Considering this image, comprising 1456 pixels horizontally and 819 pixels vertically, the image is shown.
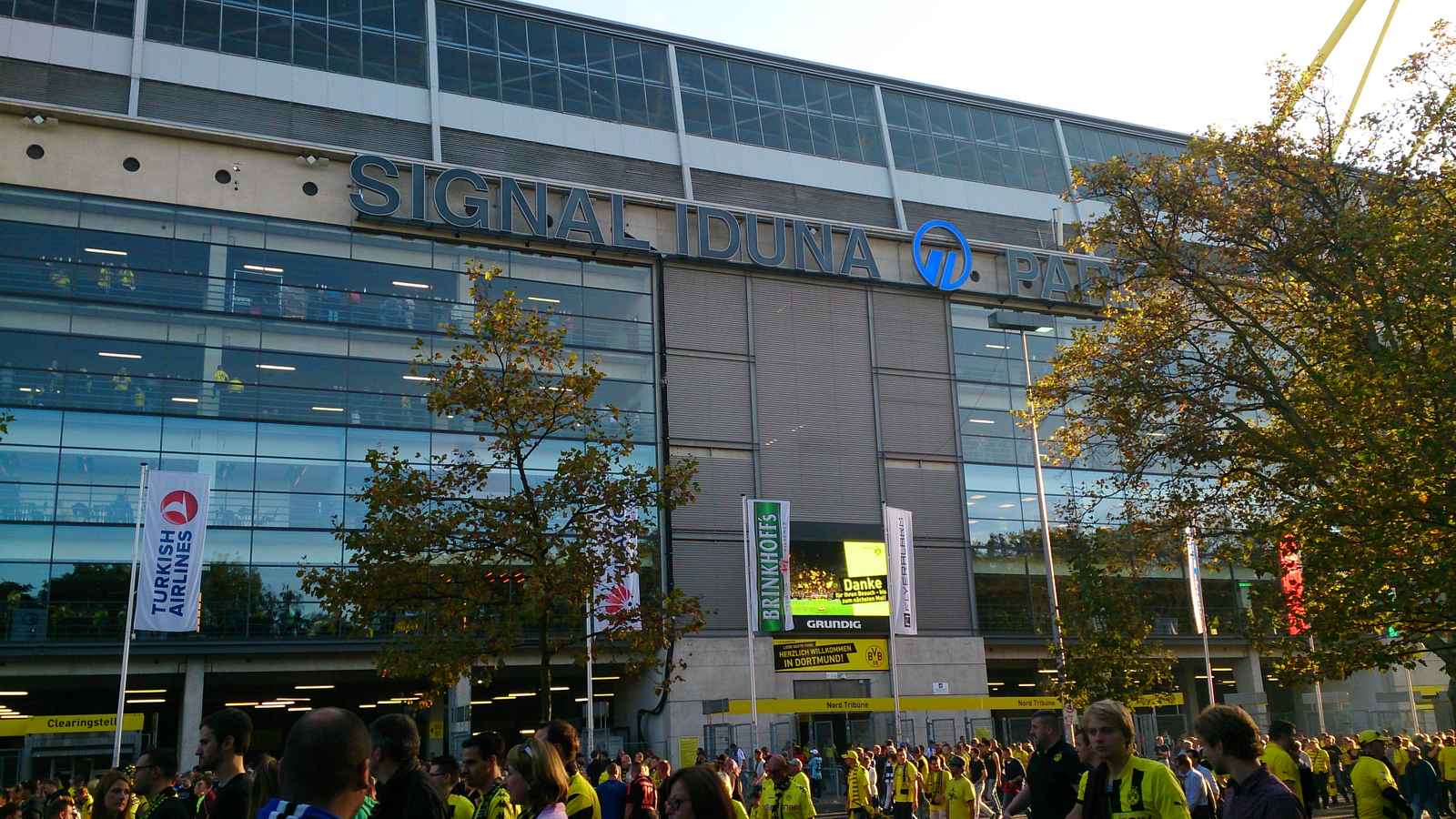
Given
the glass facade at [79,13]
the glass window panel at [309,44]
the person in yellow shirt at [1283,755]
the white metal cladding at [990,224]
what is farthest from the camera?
the white metal cladding at [990,224]

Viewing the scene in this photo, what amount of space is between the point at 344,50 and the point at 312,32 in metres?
1.14

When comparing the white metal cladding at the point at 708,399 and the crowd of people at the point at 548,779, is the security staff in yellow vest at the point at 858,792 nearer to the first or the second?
the crowd of people at the point at 548,779

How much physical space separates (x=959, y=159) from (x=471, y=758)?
43513 mm

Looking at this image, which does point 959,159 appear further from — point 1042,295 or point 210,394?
point 210,394

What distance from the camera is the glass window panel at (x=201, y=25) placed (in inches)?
1492

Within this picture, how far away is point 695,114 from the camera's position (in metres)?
44.3

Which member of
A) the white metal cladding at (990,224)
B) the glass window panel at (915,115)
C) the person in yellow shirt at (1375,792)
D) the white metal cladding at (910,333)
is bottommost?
the person in yellow shirt at (1375,792)

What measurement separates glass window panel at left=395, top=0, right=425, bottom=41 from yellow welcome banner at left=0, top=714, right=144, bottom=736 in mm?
23319

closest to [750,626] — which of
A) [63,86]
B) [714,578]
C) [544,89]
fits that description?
[714,578]

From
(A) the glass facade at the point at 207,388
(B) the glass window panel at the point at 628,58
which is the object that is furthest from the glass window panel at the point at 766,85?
(A) the glass facade at the point at 207,388

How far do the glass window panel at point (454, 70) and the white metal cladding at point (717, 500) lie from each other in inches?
586

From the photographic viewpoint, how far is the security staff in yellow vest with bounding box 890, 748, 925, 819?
23297 millimetres

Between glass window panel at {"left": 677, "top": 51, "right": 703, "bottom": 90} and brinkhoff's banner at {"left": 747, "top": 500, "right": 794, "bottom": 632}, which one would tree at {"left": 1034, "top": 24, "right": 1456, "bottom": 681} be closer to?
brinkhoff's banner at {"left": 747, "top": 500, "right": 794, "bottom": 632}

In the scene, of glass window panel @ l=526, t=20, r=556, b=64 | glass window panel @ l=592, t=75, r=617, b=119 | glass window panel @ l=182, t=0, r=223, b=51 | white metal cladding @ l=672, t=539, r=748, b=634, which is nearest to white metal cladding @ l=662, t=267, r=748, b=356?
glass window panel @ l=592, t=75, r=617, b=119
